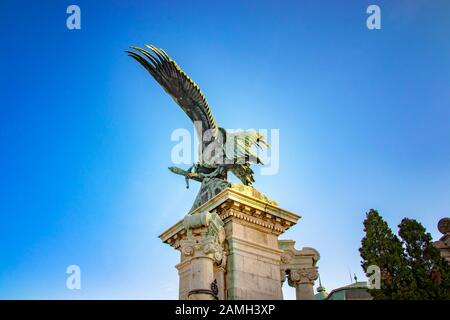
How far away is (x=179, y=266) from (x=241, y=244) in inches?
83.5

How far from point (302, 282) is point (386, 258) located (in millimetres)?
3208

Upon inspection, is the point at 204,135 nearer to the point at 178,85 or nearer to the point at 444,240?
the point at 178,85

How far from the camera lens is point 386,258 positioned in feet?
48.0

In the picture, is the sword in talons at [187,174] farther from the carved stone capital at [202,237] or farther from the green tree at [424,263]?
the green tree at [424,263]

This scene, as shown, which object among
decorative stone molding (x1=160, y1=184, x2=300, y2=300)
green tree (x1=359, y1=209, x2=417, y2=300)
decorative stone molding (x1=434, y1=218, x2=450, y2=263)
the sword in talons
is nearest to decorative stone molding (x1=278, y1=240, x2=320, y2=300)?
decorative stone molding (x1=160, y1=184, x2=300, y2=300)

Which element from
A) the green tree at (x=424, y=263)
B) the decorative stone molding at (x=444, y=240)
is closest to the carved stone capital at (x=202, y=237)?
the green tree at (x=424, y=263)

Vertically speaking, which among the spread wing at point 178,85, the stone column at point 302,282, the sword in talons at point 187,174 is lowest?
the stone column at point 302,282

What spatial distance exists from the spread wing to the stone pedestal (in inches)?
115

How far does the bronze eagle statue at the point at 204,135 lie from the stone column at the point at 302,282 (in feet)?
11.1

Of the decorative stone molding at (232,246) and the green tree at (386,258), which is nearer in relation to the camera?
the decorative stone molding at (232,246)

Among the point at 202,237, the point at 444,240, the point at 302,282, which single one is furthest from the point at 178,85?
the point at 444,240

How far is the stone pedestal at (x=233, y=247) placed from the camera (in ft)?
34.4

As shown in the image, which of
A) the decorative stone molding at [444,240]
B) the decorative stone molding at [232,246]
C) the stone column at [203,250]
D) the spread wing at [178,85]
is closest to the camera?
the stone column at [203,250]
